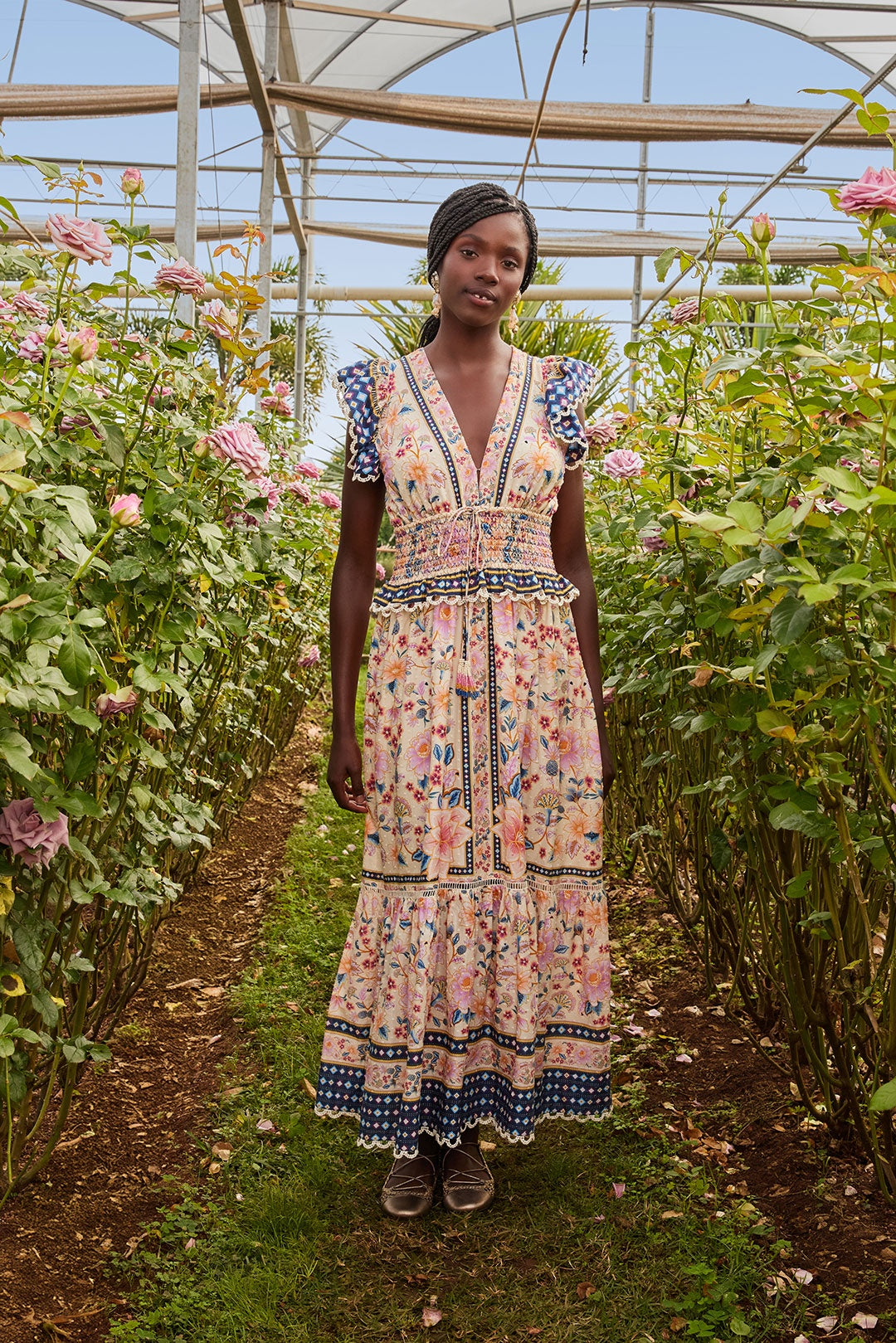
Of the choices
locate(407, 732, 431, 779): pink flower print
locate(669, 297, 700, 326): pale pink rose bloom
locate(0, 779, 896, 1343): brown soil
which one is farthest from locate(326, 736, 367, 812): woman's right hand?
locate(669, 297, 700, 326): pale pink rose bloom

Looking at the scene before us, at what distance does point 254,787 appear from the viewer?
460 cm

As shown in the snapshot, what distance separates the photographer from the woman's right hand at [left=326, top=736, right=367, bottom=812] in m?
2.09

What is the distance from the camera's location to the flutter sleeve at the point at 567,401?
212 cm

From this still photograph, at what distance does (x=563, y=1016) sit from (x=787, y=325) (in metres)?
1.22

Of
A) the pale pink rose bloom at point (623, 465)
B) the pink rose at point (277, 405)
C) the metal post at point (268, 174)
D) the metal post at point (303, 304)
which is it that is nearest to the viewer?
the pale pink rose bloom at point (623, 465)

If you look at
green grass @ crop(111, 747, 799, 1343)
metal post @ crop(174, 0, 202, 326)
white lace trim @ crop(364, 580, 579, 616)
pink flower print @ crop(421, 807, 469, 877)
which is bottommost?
green grass @ crop(111, 747, 799, 1343)

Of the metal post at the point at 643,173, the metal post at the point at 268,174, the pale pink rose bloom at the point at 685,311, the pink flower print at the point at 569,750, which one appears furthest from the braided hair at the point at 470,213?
the metal post at the point at 643,173

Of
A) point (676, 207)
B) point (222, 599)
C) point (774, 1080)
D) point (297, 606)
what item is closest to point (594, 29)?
point (676, 207)

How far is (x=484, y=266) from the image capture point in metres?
2.03

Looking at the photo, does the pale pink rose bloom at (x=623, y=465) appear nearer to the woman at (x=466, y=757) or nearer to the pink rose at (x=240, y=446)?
the woman at (x=466, y=757)

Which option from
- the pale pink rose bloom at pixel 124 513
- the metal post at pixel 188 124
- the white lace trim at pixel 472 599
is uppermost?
the metal post at pixel 188 124

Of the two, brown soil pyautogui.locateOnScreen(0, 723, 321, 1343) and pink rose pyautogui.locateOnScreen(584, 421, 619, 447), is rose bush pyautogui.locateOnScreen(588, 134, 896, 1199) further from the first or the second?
brown soil pyautogui.locateOnScreen(0, 723, 321, 1343)

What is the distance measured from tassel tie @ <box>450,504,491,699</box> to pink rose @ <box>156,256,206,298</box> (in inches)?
24.5

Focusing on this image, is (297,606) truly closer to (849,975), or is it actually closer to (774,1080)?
(774,1080)
